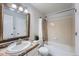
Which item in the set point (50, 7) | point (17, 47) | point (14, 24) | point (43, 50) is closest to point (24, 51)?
point (17, 47)

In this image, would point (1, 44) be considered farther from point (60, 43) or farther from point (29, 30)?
point (60, 43)

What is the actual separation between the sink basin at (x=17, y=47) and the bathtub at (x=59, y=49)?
0.29 metres

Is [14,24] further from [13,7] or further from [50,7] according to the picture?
[50,7]

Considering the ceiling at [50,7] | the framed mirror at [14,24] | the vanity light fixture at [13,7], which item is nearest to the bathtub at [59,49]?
the framed mirror at [14,24]

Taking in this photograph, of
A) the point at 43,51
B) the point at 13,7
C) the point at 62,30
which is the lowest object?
the point at 43,51

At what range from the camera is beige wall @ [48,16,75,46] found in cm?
145

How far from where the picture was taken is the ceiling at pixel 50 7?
58.2 inches

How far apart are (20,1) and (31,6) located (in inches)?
7.0

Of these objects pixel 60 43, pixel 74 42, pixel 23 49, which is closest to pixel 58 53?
pixel 60 43

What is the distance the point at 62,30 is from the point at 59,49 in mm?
291

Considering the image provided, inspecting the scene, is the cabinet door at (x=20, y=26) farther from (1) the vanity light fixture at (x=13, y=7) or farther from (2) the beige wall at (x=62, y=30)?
(2) the beige wall at (x=62, y=30)

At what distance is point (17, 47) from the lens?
1.47m

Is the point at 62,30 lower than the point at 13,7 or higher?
lower

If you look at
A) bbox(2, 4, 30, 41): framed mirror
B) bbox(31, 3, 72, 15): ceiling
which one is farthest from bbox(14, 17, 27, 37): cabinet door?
bbox(31, 3, 72, 15): ceiling
